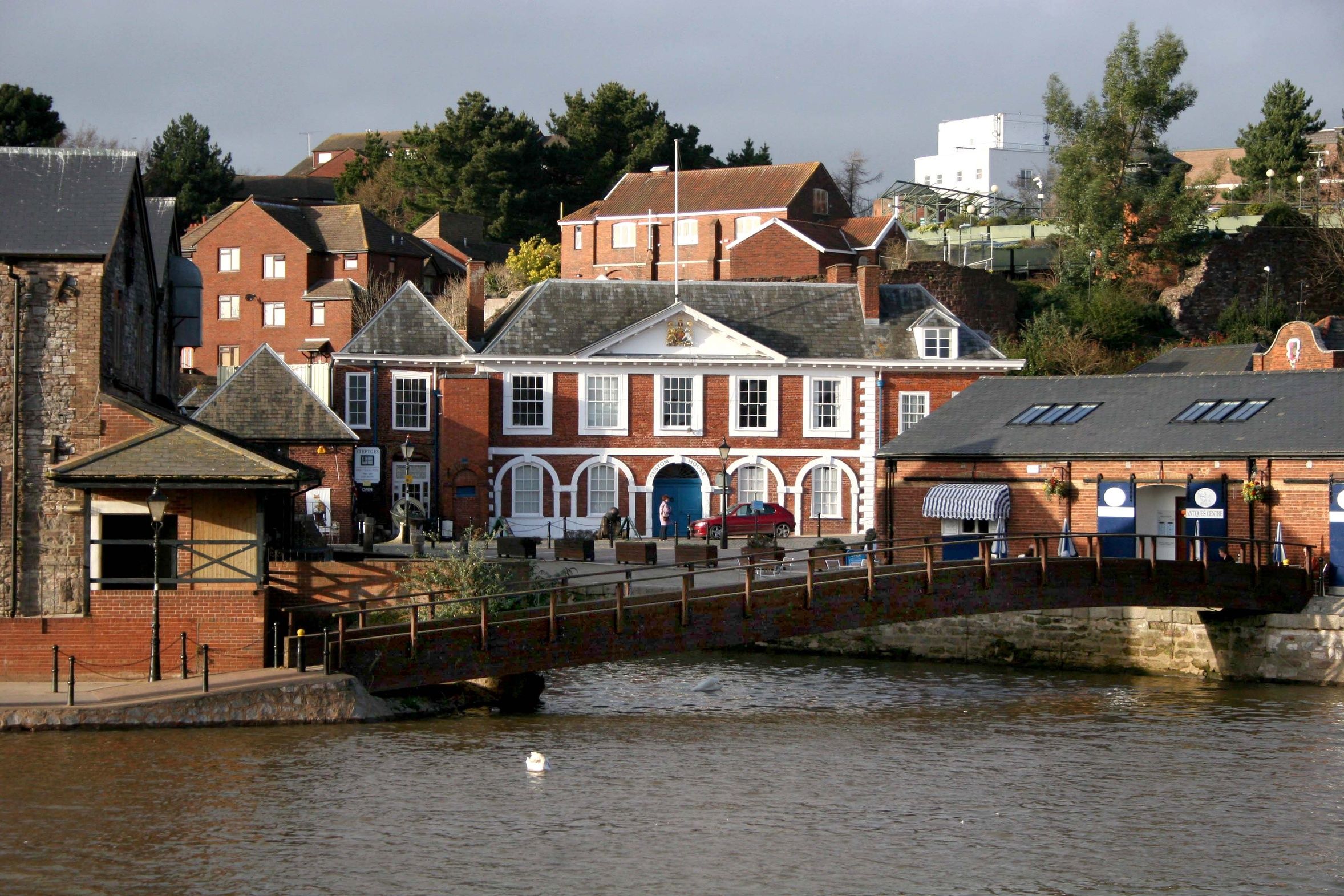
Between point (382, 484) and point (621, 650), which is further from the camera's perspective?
point (382, 484)

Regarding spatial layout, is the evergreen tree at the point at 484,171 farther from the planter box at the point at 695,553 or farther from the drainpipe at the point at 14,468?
the drainpipe at the point at 14,468

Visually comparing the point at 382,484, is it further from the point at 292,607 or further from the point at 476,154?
the point at 476,154

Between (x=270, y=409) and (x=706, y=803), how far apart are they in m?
21.6

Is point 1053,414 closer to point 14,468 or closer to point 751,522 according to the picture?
point 751,522

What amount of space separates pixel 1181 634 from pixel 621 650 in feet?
40.0

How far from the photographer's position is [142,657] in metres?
23.4

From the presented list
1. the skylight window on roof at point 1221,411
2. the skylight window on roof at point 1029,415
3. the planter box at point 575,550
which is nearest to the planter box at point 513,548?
the planter box at point 575,550

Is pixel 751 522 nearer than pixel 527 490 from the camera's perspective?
Yes

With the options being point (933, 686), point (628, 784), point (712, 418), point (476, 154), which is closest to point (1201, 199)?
point (712, 418)

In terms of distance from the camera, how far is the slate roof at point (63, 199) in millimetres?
24922

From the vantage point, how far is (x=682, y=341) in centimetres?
4969

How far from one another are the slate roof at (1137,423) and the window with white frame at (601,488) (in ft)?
46.3

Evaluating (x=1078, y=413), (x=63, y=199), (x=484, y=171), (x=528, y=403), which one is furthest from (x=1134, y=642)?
(x=484, y=171)

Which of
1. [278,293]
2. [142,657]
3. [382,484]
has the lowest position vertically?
[142,657]
